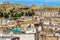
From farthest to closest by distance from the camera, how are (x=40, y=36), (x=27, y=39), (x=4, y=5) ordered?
(x=4, y=5), (x=40, y=36), (x=27, y=39)

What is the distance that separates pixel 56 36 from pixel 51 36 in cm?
24

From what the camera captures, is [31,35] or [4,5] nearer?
[31,35]

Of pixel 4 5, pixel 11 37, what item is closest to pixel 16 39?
pixel 11 37

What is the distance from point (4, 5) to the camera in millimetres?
50531

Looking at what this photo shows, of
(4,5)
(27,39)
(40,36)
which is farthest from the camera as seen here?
(4,5)

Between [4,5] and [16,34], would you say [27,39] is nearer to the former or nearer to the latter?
[16,34]

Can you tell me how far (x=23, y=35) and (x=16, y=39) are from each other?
0.36 m

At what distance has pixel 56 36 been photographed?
15.3 m

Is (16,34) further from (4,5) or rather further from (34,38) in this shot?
(4,5)

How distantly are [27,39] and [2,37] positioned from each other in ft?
3.58

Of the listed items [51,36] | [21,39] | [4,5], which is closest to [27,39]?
[21,39]

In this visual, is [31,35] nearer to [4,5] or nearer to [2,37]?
[2,37]

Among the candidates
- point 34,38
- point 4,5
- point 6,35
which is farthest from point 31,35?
point 4,5

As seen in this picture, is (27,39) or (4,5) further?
(4,5)
